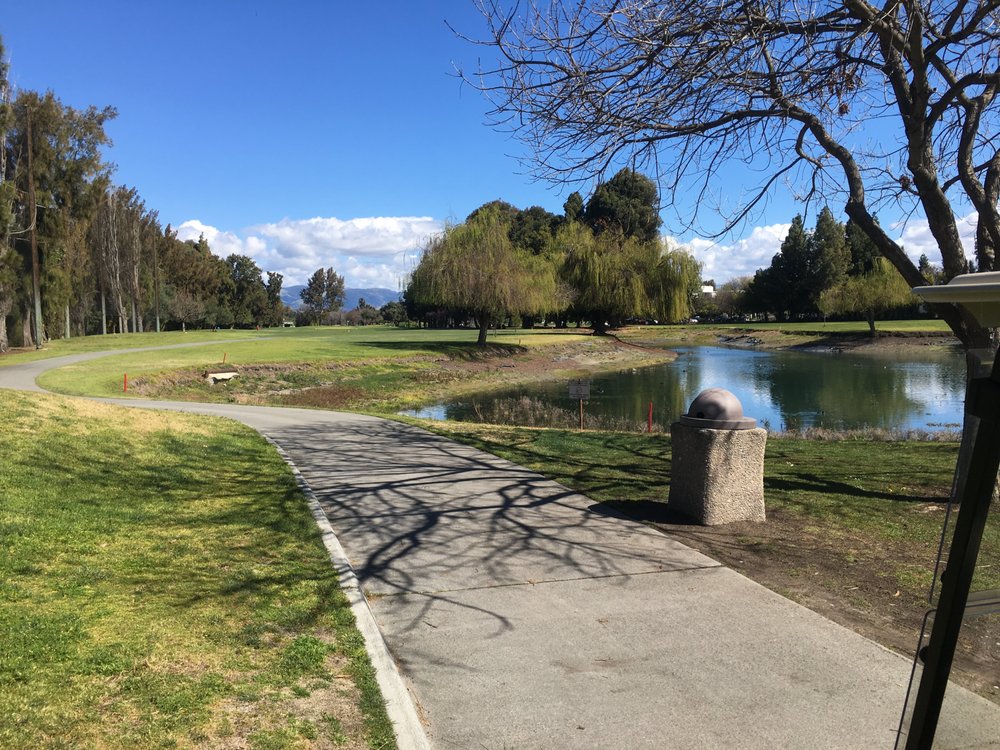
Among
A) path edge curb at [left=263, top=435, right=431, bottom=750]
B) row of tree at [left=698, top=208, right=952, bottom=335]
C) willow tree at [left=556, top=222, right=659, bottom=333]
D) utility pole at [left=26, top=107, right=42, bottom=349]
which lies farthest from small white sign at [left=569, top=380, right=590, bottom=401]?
row of tree at [left=698, top=208, right=952, bottom=335]

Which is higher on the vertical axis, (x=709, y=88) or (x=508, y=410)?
(x=709, y=88)

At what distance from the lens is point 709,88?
8.01 m

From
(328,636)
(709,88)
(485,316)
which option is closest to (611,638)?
(328,636)

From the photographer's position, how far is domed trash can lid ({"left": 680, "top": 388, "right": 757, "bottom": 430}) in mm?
7176

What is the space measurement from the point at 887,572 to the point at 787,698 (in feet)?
8.49

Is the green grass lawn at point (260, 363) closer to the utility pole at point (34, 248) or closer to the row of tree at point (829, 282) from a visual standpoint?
the utility pole at point (34, 248)

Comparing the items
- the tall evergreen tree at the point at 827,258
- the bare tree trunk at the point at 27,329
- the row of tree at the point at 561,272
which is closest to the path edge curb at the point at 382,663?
the row of tree at the point at 561,272

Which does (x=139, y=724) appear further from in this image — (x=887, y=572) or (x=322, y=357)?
(x=322, y=357)

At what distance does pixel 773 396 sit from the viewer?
1166 inches

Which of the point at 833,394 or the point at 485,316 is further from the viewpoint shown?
the point at 485,316

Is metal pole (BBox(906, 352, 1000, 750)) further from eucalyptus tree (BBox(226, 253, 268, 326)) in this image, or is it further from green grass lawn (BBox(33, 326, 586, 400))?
eucalyptus tree (BBox(226, 253, 268, 326))

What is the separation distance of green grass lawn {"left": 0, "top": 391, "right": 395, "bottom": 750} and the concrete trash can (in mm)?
3697

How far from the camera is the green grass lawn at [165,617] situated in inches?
131

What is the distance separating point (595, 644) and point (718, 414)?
3.31 m
